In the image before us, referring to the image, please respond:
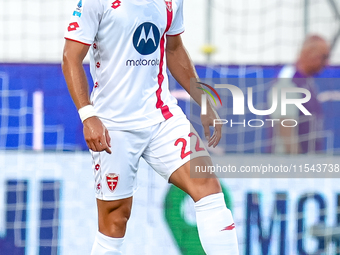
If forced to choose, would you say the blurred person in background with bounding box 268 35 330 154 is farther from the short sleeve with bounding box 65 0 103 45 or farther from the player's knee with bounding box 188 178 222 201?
the short sleeve with bounding box 65 0 103 45

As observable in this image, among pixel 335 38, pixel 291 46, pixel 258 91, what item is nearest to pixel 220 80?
pixel 258 91

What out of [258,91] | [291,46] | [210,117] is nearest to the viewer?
[210,117]

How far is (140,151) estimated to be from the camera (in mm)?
2463

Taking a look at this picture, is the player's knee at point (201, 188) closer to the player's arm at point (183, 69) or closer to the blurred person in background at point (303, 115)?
the player's arm at point (183, 69)

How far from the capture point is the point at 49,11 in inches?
185

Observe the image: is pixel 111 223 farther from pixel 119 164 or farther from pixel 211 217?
pixel 211 217

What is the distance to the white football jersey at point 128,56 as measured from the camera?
2295 mm

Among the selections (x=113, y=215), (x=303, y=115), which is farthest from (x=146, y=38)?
(x=303, y=115)

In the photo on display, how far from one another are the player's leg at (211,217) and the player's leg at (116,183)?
273 millimetres

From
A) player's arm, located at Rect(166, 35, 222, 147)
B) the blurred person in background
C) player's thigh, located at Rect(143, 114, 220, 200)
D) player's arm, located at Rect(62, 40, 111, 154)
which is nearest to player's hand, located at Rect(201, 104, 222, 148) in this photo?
player's arm, located at Rect(166, 35, 222, 147)

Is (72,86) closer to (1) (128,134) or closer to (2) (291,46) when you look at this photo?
(1) (128,134)

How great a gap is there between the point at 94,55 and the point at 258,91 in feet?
7.21

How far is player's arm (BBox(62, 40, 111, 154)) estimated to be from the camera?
85.0 inches

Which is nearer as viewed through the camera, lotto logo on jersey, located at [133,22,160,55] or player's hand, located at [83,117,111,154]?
player's hand, located at [83,117,111,154]
